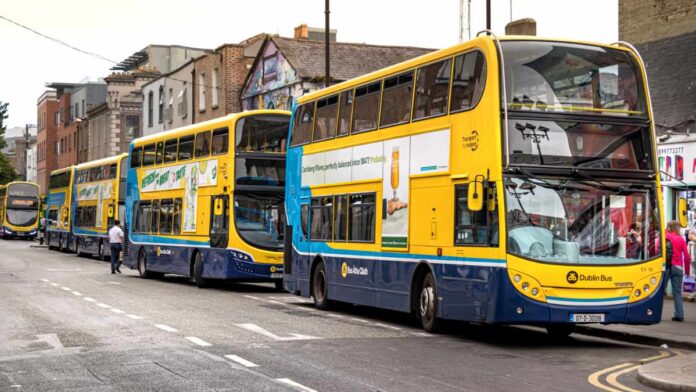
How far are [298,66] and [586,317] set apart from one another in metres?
28.4

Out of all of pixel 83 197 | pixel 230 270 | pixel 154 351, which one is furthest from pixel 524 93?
pixel 83 197

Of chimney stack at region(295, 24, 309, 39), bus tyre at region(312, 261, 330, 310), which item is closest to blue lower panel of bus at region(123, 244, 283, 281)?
bus tyre at region(312, 261, 330, 310)

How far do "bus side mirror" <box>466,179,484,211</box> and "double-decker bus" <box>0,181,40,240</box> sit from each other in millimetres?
70338

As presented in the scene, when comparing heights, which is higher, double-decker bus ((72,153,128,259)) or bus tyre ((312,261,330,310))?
double-decker bus ((72,153,128,259))

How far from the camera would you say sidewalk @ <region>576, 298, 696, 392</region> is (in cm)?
1112

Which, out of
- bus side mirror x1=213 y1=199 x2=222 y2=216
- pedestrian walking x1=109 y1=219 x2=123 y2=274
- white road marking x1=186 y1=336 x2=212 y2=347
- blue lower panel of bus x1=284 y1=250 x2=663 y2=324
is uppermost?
bus side mirror x1=213 y1=199 x2=222 y2=216

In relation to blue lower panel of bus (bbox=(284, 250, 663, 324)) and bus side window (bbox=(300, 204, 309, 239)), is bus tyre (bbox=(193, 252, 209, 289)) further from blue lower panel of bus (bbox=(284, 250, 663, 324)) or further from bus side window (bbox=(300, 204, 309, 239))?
blue lower panel of bus (bbox=(284, 250, 663, 324))

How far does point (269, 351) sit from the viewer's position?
1362cm

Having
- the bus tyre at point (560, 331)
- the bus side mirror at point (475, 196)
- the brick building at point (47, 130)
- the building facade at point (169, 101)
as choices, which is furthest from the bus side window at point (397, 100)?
the brick building at point (47, 130)

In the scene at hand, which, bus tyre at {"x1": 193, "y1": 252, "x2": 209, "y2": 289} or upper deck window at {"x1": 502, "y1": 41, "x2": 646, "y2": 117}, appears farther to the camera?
bus tyre at {"x1": 193, "y1": 252, "x2": 209, "y2": 289}

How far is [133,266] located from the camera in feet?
112

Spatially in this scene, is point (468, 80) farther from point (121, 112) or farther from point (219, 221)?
point (121, 112)

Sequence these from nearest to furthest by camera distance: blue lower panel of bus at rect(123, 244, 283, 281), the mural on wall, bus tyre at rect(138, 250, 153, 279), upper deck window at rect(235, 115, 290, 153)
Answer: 1. blue lower panel of bus at rect(123, 244, 283, 281)
2. upper deck window at rect(235, 115, 290, 153)
3. bus tyre at rect(138, 250, 153, 279)
4. the mural on wall

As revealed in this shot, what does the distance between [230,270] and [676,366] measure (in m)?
15.2
